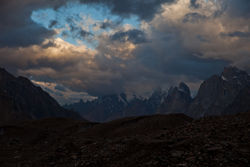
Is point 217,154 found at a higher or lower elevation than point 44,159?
higher

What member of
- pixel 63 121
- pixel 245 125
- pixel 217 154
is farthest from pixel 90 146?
pixel 63 121

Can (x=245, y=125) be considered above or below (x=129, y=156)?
above

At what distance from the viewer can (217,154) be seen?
41.2 ft

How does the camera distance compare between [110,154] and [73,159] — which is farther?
[73,159]

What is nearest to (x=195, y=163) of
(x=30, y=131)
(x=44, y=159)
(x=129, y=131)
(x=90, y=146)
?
(x=90, y=146)

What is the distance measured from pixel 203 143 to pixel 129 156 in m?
4.56

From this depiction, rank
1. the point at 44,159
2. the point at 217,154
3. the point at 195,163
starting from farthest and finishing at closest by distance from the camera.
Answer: the point at 44,159, the point at 217,154, the point at 195,163

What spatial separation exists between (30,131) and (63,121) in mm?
27051

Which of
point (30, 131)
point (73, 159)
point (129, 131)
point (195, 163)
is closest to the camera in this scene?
point (195, 163)

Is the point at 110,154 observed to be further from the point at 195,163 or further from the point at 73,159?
the point at 195,163

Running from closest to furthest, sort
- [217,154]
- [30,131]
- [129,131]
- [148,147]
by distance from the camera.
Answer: [217,154] < [148,147] < [129,131] < [30,131]

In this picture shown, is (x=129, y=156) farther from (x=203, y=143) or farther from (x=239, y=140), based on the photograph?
(x=239, y=140)

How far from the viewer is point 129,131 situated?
3878 centimetres

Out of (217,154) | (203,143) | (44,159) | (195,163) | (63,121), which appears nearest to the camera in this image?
(195,163)
